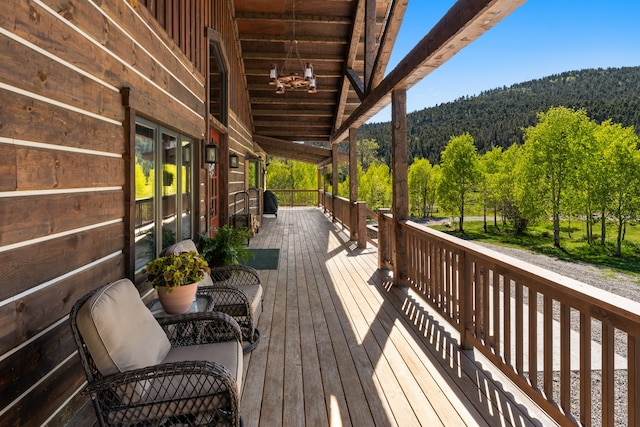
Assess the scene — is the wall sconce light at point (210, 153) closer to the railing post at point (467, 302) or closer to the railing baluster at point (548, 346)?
the railing post at point (467, 302)

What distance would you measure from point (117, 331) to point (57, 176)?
2.67 ft

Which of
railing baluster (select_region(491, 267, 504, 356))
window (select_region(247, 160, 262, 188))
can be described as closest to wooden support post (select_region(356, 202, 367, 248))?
railing baluster (select_region(491, 267, 504, 356))

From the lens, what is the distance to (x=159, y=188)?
3.35m

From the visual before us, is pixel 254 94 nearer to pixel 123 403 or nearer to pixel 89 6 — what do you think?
pixel 89 6

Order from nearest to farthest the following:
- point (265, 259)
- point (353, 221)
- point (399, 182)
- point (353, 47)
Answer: point (399, 182) → point (265, 259) → point (353, 47) → point (353, 221)

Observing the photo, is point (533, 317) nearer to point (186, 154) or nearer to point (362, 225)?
point (186, 154)

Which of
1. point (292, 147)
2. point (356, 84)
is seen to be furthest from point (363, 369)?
point (292, 147)

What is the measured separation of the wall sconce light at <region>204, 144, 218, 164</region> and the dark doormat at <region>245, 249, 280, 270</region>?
5.67 feet

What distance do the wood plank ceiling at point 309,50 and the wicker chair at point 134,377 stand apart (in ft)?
15.3

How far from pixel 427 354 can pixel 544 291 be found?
1.18 m

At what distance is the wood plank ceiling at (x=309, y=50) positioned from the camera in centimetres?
730

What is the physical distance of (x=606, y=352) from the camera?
1633 mm

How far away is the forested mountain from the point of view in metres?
21.3

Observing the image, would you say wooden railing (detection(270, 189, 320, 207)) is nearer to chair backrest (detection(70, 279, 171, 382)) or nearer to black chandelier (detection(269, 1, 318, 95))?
black chandelier (detection(269, 1, 318, 95))
